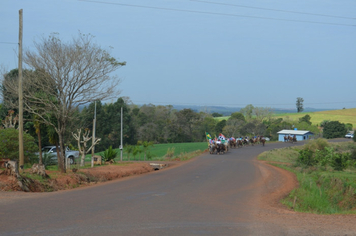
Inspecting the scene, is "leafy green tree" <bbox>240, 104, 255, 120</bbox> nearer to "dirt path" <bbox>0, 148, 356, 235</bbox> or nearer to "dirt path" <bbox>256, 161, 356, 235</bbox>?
"dirt path" <bbox>0, 148, 356, 235</bbox>

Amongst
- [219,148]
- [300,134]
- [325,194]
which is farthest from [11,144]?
[300,134]

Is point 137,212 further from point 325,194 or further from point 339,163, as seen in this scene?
point 339,163

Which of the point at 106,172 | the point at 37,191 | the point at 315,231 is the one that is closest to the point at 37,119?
the point at 106,172

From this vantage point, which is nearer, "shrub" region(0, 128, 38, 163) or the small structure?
"shrub" region(0, 128, 38, 163)

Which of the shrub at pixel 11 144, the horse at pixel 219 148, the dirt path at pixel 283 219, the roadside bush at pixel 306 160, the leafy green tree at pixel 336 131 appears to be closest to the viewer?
the dirt path at pixel 283 219

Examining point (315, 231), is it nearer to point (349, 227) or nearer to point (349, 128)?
point (349, 227)

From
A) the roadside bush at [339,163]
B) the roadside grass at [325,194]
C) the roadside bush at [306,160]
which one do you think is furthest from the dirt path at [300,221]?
the roadside bush at [306,160]

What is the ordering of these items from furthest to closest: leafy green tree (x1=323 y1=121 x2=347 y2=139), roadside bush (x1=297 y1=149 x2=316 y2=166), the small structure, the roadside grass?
leafy green tree (x1=323 y1=121 x2=347 y2=139) → the small structure → roadside bush (x1=297 y1=149 x2=316 y2=166) → the roadside grass

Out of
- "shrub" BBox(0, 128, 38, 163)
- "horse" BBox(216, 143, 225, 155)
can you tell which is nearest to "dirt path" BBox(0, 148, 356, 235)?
"shrub" BBox(0, 128, 38, 163)

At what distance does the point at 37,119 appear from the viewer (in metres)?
20.1

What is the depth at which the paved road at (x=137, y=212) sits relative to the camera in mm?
8156

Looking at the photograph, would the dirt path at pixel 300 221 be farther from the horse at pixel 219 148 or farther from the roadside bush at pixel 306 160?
the horse at pixel 219 148

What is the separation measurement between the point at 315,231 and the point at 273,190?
773 cm

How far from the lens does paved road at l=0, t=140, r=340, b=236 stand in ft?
26.8
